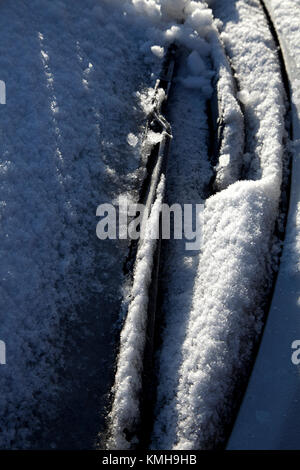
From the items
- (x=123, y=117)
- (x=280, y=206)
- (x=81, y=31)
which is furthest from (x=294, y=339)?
(x=81, y=31)

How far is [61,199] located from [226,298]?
692mm

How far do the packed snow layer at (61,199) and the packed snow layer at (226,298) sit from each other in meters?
0.23

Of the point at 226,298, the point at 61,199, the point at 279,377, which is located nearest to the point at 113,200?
the point at 61,199

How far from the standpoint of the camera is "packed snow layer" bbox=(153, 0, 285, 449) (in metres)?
1.35

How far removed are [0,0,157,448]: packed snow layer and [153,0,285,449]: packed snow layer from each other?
23cm

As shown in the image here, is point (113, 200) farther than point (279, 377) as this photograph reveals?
Yes

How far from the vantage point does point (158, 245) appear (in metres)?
1.66

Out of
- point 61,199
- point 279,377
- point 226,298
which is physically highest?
point 61,199

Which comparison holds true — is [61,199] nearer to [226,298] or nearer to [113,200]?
[113,200]

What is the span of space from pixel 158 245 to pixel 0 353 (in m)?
0.62

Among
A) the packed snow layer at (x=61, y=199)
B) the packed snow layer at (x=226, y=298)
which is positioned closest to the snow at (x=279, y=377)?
the packed snow layer at (x=226, y=298)

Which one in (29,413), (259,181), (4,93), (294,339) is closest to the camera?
(29,413)

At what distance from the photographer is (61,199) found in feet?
5.69

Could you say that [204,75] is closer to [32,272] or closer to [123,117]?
[123,117]
